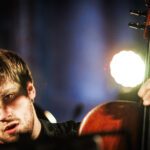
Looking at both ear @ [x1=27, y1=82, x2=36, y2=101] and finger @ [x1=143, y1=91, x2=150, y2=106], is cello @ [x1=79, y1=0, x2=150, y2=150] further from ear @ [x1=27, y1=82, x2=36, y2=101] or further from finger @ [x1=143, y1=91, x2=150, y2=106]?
ear @ [x1=27, y1=82, x2=36, y2=101]

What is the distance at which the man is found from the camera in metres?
1.94

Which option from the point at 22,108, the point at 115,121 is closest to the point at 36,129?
the point at 22,108

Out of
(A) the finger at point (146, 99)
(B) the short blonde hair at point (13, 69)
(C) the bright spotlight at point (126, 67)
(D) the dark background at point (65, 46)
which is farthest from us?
(D) the dark background at point (65, 46)

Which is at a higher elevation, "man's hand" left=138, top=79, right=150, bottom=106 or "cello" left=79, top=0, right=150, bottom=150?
"man's hand" left=138, top=79, right=150, bottom=106

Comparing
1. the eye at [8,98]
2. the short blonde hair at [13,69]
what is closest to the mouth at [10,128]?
the eye at [8,98]

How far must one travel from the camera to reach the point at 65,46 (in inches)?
199

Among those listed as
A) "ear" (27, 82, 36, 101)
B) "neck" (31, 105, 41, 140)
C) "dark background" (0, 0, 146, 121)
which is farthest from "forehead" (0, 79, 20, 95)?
"dark background" (0, 0, 146, 121)

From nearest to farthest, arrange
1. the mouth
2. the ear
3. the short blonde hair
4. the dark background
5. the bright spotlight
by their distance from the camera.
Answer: the mouth, the short blonde hair, the ear, the bright spotlight, the dark background

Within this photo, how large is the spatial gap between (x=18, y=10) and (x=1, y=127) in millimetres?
3321

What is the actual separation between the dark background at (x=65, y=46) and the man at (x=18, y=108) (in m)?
2.67

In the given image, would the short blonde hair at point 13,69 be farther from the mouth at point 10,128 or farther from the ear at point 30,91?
the mouth at point 10,128

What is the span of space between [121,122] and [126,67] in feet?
2.17

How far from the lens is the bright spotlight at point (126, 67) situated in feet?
7.59

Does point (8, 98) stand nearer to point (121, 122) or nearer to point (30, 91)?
point (30, 91)
